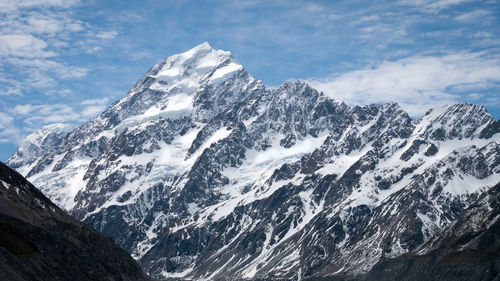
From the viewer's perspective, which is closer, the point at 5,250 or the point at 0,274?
the point at 0,274

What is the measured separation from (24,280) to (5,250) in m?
11.7

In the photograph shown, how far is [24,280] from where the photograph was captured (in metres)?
193

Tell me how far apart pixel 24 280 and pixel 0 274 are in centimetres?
1222

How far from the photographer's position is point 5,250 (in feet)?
656

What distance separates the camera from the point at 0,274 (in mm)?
181500
